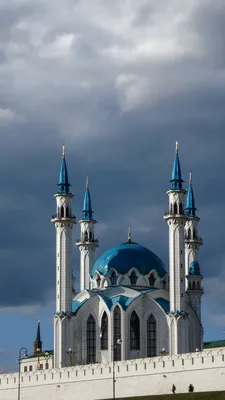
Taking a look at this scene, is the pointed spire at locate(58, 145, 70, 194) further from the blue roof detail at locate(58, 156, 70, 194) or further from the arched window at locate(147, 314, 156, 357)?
the arched window at locate(147, 314, 156, 357)

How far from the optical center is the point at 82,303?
133 meters

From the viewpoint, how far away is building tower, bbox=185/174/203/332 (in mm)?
134125

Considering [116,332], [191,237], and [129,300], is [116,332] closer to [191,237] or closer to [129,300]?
[129,300]

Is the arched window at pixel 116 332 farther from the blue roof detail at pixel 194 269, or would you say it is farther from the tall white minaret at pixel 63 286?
the blue roof detail at pixel 194 269

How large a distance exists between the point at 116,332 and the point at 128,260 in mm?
10178

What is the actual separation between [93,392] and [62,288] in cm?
A: 1657

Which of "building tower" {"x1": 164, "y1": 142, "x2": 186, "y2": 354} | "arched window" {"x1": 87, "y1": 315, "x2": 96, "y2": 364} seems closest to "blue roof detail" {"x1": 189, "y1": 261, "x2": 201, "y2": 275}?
"building tower" {"x1": 164, "y1": 142, "x2": 186, "y2": 354}

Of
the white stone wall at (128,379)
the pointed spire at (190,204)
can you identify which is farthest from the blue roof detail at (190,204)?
the white stone wall at (128,379)

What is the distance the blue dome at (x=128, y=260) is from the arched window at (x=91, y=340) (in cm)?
687

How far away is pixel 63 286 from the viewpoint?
128000mm

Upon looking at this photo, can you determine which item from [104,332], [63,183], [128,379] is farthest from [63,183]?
[128,379]

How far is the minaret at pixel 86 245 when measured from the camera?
145 m

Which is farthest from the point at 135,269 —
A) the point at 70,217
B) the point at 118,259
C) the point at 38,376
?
the point at 38,376

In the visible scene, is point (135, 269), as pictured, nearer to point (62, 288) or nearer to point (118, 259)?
point (118, 259)
